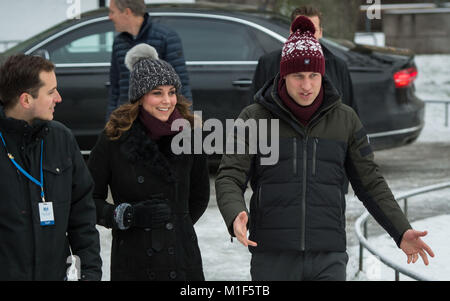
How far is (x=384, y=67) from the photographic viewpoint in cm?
922

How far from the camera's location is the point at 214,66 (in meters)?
9.08

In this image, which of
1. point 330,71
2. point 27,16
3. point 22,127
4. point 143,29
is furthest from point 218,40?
point 27,16

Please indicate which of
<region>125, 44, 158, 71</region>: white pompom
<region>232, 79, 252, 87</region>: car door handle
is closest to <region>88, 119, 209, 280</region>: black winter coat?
<region>125, 44, 158, 71</region>: white pompom

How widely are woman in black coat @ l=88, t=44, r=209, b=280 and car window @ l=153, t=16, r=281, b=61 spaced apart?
4764 millimetres

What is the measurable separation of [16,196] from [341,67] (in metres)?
3.07

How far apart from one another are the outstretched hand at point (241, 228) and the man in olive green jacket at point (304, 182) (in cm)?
13

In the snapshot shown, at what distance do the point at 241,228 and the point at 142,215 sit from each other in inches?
27.3

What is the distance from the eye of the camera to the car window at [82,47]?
9.16 metres

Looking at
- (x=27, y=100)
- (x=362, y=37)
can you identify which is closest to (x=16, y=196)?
(x=27, y=100)

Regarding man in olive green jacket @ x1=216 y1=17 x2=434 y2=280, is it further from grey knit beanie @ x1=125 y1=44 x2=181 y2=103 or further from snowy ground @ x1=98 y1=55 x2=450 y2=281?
snowy ground @ x1=98 y1=55 x2=450 y2=281

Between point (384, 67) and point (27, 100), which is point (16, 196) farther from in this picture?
point (384, 67)

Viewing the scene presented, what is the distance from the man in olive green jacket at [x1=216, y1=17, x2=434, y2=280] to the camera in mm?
3824

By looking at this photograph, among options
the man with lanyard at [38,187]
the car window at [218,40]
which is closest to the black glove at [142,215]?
the man with lanyard at [38,187]

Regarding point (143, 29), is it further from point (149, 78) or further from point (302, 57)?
point (302, 57)
